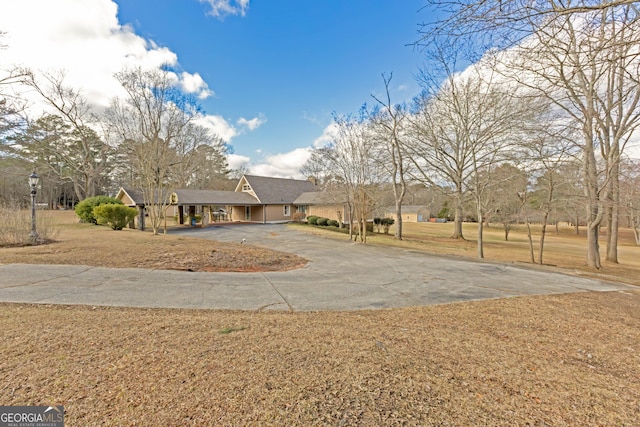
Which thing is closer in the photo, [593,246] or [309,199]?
[593,246]

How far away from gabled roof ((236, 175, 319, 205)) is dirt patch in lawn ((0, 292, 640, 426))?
28020 millimetres

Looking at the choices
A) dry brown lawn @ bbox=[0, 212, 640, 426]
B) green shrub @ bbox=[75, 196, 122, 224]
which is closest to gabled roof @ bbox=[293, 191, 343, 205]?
green shrub @ bbox=[75, 196, 122, 224]

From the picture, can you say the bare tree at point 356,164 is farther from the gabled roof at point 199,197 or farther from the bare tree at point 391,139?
the gabled roof at point 199,197

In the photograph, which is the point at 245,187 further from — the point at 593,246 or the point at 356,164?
the point at 593,246

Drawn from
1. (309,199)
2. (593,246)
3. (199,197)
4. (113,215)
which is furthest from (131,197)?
(593,246)

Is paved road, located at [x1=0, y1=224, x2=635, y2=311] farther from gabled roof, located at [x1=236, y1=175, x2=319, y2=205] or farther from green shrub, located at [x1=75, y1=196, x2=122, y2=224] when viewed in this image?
gabled roof, located at [x1=236, y1=175, x2=319, y2=205]

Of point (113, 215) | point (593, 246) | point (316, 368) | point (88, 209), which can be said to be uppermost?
point (88, 209)

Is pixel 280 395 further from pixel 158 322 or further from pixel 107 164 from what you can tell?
pixel 107 164

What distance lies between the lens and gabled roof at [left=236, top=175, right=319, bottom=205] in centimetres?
3197

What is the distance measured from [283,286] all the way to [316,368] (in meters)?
3.96

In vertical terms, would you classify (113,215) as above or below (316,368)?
above

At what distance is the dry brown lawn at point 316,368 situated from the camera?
6.61 feet

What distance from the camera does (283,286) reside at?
647cm

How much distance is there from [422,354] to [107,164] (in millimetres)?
45097
